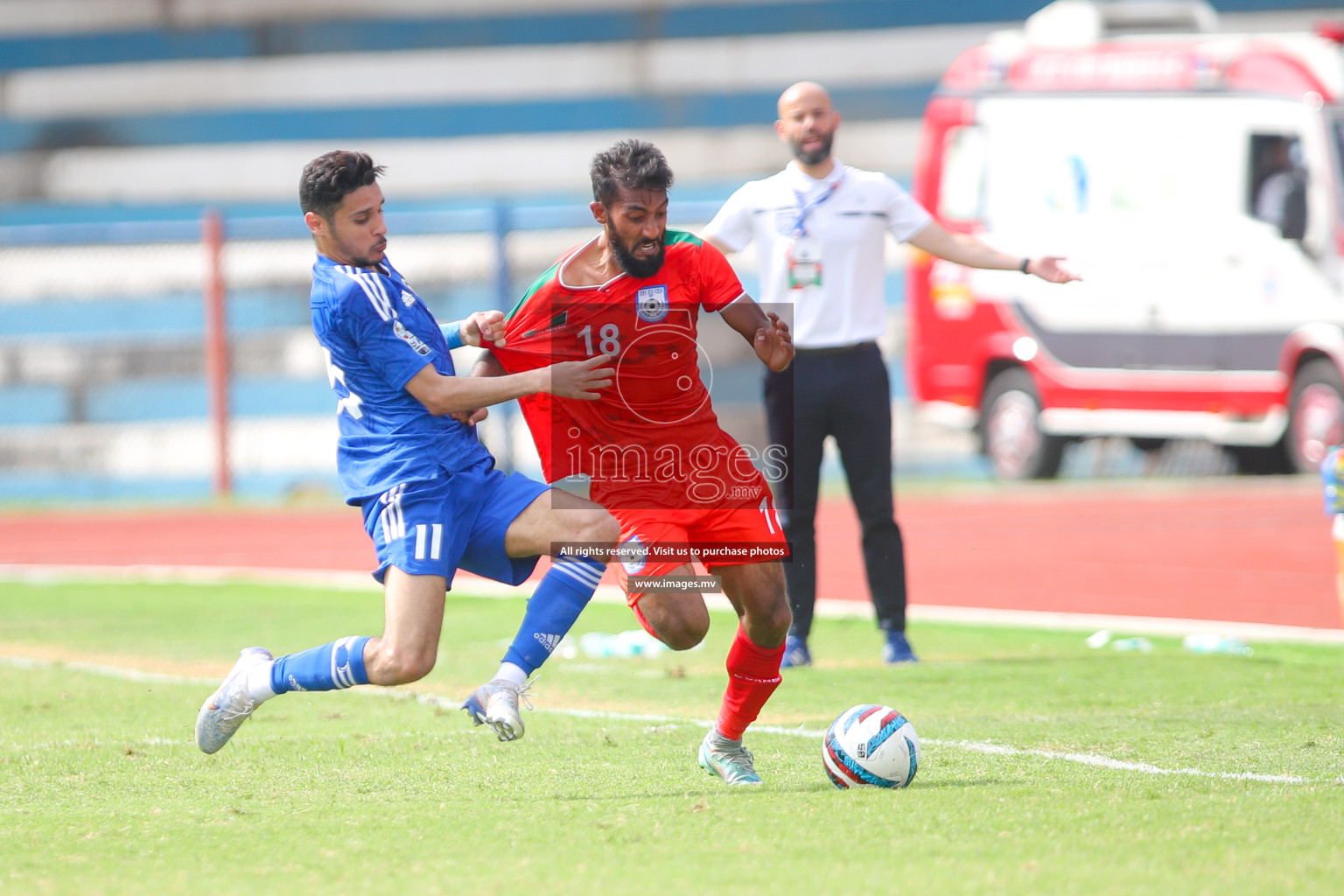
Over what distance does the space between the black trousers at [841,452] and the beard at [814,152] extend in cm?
88

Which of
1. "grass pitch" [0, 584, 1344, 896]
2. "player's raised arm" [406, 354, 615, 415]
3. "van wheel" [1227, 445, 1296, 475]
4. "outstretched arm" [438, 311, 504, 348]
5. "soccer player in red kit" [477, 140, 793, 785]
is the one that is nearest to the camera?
"grass pitch" [0, 584, 1344, 896]

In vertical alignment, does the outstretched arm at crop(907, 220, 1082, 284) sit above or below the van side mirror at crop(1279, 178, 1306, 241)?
above

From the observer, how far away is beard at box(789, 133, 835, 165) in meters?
8.65

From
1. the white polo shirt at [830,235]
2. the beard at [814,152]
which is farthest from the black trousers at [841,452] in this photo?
the beard at [814,152]

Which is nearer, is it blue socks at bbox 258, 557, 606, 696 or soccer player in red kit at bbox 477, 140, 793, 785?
blue socks at bbox 258, 557, 606, 696

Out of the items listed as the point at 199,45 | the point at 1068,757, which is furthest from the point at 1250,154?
the point at 199,45

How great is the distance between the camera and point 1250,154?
16.8 meters

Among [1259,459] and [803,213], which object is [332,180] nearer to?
[803,213]

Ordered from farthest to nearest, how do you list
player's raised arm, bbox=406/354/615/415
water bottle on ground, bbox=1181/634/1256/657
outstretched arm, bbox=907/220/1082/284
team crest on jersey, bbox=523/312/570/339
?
water bottle on ground, bbox=1181/634/1256/657
outstretched arm, bbox=907/220/1082/284
team crest on jersey, bbox=523/312/570/339
player's raised arm, bbox=406/354/615/415

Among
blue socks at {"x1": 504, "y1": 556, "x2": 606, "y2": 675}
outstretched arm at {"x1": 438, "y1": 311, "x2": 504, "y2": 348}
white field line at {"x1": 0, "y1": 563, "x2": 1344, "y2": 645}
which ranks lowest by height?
white field line at {"x1": 0, "y1": 563, "x2": 1344, "y2": 645}

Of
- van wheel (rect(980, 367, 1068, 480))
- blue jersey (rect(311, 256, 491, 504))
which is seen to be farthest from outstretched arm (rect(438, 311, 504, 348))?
van wheel (rect(980, 367, 1068, 480))

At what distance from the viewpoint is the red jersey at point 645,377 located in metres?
6.01

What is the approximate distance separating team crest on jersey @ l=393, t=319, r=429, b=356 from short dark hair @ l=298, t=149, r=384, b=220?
1.33 ft

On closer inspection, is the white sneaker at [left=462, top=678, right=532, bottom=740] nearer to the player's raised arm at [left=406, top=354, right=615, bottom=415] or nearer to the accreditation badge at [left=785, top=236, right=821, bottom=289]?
the player's raised arm at [left=406, top=354, right=615, bottom=415]
